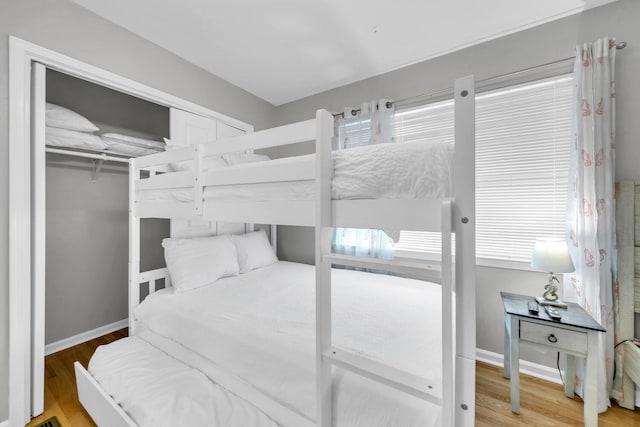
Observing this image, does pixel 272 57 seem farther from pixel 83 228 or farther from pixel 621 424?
pixel 621 424

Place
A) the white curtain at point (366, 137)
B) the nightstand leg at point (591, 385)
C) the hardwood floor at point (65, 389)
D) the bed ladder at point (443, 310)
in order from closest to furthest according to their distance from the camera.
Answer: the bed ladder at point (443, 310) < the nightstand leg at point (591, 385) < the hardwood floor at point (65, 389) < the white curtain at point (366, 137)

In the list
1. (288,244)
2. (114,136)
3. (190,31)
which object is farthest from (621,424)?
(114,136)

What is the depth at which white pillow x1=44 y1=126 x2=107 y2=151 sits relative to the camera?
6.15 feet

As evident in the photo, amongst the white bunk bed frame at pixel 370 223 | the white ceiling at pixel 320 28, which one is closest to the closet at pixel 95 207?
the white ceiling at pixel 320 28

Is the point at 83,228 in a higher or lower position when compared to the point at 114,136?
lower

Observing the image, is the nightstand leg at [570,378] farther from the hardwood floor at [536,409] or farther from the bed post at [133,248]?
the bed post at [133,248]

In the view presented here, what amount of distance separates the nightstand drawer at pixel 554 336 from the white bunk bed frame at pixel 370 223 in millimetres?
960

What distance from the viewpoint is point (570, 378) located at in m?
1.74

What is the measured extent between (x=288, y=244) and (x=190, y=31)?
2.28m

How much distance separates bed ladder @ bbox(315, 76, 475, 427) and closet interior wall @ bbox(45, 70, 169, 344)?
2.60 meters

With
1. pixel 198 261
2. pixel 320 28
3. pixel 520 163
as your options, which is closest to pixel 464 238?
pixel 520 163

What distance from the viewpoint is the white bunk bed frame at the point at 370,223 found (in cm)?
76

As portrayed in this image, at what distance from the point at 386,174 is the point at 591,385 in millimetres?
1714

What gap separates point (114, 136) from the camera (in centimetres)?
218
